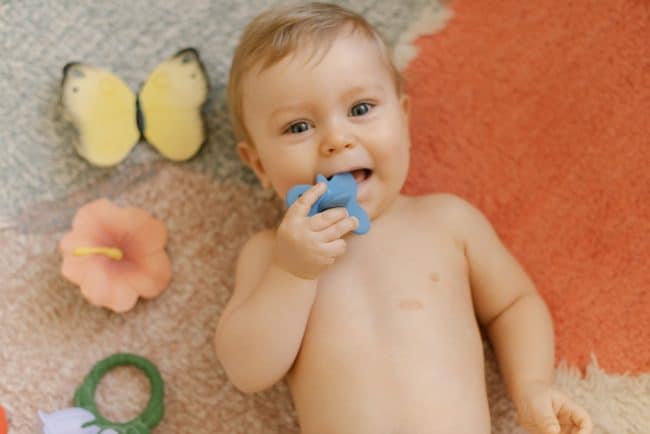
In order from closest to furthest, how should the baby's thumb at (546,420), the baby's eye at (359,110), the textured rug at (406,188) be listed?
1. the baby's thumb at (546,420)
2. the baby's eye at (359,110)
3. the textured rug at (406,188)

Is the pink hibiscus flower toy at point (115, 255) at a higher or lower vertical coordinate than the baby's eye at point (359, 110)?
lower

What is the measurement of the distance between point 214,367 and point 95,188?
35 centimetres

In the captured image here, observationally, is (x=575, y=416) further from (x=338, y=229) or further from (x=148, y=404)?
(x=148, y=404)

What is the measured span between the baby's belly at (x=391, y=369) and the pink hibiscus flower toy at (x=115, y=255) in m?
0.30

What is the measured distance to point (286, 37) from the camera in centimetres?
112

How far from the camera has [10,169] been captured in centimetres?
131

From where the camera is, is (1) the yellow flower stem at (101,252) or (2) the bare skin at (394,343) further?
(1) the yellow flower stem at (101,252)

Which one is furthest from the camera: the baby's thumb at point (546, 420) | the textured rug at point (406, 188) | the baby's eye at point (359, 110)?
the textured rug at point (406, 188)

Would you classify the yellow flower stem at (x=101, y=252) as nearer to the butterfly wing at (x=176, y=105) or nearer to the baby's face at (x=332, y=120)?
the butterfly wing at (x=176, y=105)

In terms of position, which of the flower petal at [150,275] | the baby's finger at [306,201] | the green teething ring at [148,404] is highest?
the baby's finger at [306,201]

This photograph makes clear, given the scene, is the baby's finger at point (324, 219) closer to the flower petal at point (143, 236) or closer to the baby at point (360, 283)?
the baby at point (360, 283)

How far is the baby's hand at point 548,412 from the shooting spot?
1025mm

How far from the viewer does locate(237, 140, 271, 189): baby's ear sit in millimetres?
1230

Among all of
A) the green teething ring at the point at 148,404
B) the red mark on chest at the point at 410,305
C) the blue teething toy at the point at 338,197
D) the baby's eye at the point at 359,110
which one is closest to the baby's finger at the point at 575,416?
the red mark on chest at the point at 410,305
